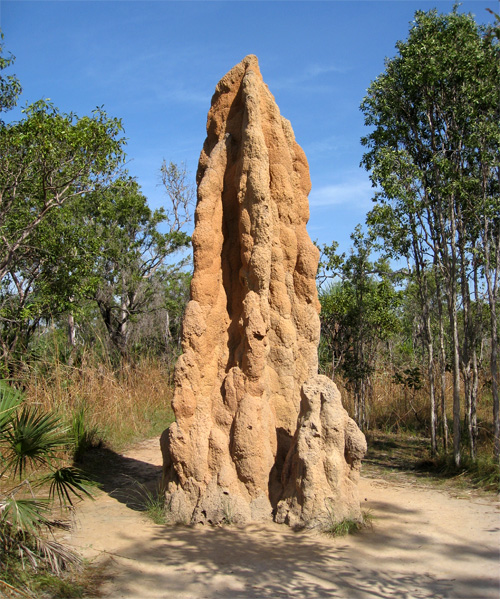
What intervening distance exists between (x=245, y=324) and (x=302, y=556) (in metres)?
2.27

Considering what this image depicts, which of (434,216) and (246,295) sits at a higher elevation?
(434,216)

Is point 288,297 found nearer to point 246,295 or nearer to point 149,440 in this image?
point 246,295

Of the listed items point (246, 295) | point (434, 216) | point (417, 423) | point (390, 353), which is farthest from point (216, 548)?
point (390, 353)

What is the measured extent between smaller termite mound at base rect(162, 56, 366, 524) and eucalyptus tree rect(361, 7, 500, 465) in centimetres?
233

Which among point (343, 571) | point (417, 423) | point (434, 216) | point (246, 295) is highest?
point (434, 216)

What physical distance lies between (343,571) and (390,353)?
37.0ft

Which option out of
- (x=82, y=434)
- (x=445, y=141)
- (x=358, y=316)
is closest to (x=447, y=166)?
(x=445, y=141)

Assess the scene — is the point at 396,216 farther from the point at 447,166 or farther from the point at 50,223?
the point at 50,223

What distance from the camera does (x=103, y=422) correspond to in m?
10.0

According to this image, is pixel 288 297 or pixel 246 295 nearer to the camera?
pixel 246 295

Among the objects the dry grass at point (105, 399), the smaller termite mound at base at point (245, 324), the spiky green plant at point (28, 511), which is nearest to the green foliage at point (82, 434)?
the dry grass at point (105, 399)

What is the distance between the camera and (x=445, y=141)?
8.77 metres

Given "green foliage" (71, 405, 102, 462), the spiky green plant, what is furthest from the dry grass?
the spiky green plant

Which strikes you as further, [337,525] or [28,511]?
[337,525]
